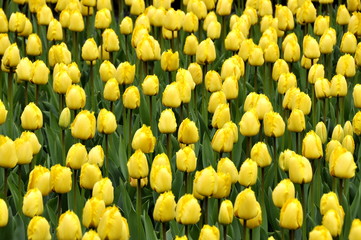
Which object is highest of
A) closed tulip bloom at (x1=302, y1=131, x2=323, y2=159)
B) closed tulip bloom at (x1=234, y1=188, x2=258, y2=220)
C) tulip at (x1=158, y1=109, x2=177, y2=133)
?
tulip at (x1=158, y1=109, x2=177, y2=133)

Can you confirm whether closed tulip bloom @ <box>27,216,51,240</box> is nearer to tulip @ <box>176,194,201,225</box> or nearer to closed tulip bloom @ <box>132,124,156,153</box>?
tulip @ <box>176,194,201,225</box>

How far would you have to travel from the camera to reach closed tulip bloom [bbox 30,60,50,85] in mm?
4730

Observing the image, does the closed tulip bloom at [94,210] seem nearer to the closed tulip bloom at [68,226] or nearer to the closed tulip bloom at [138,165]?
the closed tulip bloom at [68,226]

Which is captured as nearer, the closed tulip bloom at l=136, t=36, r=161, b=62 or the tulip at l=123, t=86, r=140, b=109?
the tulip at l=123, t=86, r=140, b=109

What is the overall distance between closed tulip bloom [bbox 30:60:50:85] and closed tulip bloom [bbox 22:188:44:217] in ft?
4.74

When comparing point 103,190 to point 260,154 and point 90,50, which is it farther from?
point 90,50

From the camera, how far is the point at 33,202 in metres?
3.40

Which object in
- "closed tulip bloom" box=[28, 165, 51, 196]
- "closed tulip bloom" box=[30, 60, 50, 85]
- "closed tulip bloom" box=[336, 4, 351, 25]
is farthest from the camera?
"closed tulip bloom" box=[336, 4, 351, 25]

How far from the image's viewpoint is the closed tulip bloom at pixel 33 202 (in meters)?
3.39

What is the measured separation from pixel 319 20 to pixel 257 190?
1727 millimetres

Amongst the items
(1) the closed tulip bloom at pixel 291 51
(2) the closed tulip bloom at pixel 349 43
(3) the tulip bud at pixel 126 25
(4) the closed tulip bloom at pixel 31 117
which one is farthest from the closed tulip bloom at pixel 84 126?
(2) the closed tulip bloom at pixel 349 43

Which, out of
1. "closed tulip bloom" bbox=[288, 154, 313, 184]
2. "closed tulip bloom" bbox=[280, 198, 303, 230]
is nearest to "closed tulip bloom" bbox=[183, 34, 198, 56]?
"closed tulip bloom" bbox=[288, 154, 313, 184]

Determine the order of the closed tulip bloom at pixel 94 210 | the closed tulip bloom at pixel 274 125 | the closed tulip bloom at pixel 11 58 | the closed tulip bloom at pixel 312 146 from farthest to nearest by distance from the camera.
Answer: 1. the closed tulip bloom at pixel 11 58
2. the closed tulip bloom at pixel 274 125
3. the closed tulip bloom at pixel 312 146
4. the closed tulip bloom at pixel 94 210

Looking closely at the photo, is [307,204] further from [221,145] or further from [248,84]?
[248,84]
